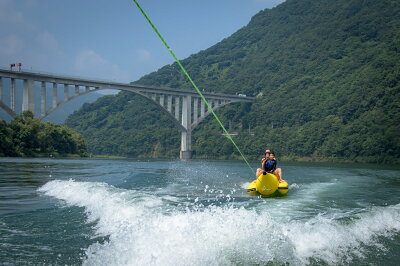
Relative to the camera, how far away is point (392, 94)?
67.4m

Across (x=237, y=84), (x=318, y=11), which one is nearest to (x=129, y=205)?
(x=237, y=84)

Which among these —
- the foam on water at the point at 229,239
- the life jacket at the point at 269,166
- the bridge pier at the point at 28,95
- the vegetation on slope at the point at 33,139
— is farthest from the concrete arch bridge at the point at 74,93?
the foam on water at the point at 229,239

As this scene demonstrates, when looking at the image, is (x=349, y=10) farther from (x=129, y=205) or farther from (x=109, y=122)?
(x=129, y=205)

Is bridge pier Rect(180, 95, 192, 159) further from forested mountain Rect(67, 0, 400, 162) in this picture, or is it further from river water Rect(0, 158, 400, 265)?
river water Rect(0, 158, 400, 265)

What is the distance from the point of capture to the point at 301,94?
9256 cm

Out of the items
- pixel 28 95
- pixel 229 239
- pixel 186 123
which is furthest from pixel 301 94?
pixel 229 239

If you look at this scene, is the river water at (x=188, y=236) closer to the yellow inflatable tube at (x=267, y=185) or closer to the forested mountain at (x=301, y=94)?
the yellow inflatable tube at (x=267, y=185)

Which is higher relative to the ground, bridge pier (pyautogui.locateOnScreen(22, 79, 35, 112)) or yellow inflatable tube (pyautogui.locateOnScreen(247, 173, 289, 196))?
bridge pier (pyautogui.locateOnScreen(22, 79, 35, 112))

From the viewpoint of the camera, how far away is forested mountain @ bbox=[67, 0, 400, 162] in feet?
225

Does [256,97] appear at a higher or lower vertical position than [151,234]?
higher

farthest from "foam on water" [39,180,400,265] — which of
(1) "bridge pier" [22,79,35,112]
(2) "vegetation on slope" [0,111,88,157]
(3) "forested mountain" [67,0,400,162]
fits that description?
(3) "forested mountain" [67,0,400,162]

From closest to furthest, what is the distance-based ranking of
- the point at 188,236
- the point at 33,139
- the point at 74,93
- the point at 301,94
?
the point at 188,236 → the point at 33,139 → the point at 74,93 → the point at 301,94

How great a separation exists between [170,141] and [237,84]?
93.1ft

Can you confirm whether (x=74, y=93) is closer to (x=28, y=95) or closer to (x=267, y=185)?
(x=28, y=95)
